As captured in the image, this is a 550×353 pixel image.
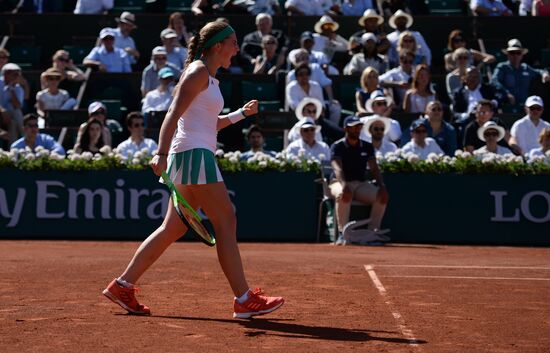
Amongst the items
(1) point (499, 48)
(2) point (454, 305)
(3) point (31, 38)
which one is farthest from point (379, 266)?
(3) point (31, 38)

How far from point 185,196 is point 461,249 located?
23.8 ft

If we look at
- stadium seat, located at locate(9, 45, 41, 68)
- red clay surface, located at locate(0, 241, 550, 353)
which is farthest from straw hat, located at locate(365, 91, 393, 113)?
stadium seat, located at locate(9, 45, 41, 68)

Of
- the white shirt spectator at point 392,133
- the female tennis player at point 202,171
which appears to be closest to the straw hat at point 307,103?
the white shirt spectator at point 392,133

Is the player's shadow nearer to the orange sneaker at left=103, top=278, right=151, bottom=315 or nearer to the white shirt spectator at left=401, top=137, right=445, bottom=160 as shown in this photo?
the orange sneaker at left=103, top=278, right=151, bottom=315

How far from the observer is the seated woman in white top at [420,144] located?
15.2 meters

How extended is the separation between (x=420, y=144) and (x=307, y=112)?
1.72 m

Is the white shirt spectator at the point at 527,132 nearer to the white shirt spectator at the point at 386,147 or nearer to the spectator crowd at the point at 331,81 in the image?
the spectator crowd at the point at 331,81

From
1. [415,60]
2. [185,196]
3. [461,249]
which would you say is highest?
[415,60]

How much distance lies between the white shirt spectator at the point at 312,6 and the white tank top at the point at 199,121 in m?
12.7

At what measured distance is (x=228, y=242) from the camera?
682 centimetres

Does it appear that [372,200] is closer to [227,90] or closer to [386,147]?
[386,147]

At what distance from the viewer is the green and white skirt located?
6719mm

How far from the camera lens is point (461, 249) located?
13492mm

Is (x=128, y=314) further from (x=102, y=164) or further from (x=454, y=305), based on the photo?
(x=102, y=164)
